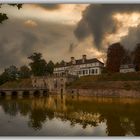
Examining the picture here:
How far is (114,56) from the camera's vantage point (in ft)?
20.1

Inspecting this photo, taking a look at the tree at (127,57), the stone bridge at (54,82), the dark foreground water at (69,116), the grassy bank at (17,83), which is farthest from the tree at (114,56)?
the grassy bank at (17,83)

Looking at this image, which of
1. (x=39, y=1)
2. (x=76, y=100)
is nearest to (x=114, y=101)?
(x=76, y=100)

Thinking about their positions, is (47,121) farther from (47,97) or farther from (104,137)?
(104,137)

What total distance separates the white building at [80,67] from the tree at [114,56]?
132 millimetres

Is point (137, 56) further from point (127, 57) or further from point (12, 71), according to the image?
point (12, 71)

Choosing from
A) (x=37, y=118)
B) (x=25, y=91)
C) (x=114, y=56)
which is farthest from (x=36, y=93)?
(x=114, y=56)

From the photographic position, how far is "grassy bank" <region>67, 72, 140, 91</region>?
609 cm

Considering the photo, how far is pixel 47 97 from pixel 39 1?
1.43m

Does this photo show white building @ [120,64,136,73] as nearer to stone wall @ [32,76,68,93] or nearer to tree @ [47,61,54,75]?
stone wall @ [32,76,68,93]

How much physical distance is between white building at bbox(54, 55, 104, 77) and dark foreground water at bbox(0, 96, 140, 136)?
1.29 feet

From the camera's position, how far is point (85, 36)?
604 cm

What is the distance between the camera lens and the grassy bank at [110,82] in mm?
6086

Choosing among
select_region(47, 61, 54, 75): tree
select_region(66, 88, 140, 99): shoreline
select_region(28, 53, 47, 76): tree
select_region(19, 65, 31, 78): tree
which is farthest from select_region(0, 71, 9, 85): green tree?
select_region(66, 88, 140, 99): shoreline

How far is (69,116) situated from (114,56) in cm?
111
